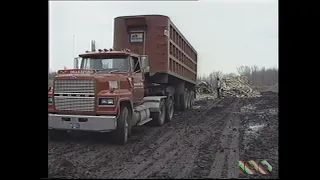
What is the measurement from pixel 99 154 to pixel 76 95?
4.97ft

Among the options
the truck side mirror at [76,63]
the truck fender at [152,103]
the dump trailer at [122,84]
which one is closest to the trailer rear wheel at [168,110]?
the dump trailer at [122,84]

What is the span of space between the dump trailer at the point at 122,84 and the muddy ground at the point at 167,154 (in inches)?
18.0

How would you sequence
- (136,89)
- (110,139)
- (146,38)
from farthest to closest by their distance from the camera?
(146,38) < (136,89) < (110,139)

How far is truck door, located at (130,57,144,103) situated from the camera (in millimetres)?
9670

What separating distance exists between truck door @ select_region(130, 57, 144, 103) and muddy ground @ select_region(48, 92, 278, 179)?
1095 mm

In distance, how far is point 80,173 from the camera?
18.4 feet

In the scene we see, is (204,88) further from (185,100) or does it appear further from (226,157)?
(226,157)

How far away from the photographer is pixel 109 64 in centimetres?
951

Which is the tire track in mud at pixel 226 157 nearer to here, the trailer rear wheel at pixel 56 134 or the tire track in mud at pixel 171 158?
the tire track in mud at pixel 171 158

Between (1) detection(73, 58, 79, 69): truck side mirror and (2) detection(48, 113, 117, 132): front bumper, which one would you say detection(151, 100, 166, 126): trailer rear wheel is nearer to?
(1) detection(73, 58, 79, 69): truck side mirror
